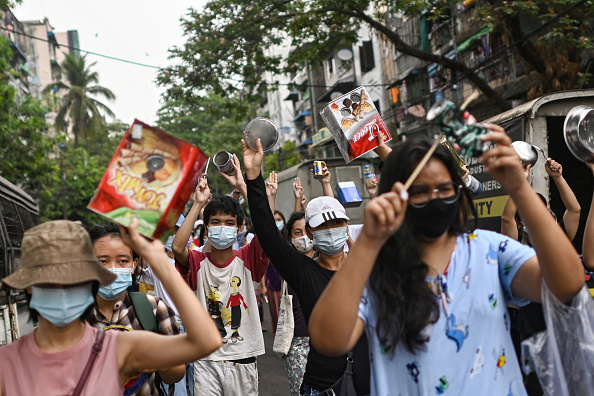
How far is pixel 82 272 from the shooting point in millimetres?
2098

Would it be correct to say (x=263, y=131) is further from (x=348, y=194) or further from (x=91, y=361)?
(x=348, y=194)

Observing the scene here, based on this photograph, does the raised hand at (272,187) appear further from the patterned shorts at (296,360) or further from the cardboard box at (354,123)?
the patterned shorts at (296,360)

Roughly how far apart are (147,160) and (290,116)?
5698cm

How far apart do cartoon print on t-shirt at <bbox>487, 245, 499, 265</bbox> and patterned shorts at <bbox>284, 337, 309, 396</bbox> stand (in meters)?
2.50

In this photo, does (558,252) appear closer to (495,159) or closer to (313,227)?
(495,159)

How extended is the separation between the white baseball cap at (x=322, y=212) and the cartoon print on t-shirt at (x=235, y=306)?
1113 millimetres

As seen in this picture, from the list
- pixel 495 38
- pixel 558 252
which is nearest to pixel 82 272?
pixel 558 252

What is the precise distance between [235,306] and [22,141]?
1527cm

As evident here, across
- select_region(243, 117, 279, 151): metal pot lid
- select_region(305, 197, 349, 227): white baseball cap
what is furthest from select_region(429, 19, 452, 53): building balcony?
select_region(305, 197, 349, 227): white baseball cap

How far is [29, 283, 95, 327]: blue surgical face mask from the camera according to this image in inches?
80.6

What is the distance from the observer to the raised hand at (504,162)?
181cm

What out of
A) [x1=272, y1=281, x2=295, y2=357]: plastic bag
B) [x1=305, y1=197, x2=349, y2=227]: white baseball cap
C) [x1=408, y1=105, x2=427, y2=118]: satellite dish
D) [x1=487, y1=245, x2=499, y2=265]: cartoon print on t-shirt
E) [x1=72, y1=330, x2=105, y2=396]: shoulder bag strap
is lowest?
[x1=272, y1=281, x2=295, y2=357]: plastic bag

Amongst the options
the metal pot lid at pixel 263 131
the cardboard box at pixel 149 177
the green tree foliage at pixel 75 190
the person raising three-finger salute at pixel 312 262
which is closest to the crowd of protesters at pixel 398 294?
the cardboard box at pixel 149 177

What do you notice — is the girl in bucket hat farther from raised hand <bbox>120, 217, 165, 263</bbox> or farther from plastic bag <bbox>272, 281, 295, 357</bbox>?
plastic bag <bbox>272, 281, 295, 357</bbox>
